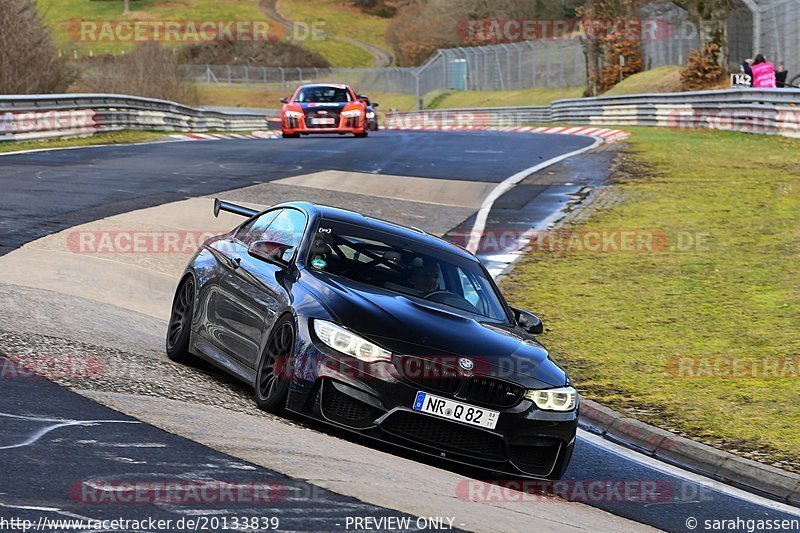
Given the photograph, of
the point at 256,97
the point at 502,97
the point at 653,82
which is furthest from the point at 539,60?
the point at 256,97

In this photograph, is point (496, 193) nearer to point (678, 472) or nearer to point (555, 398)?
point (678, 472)

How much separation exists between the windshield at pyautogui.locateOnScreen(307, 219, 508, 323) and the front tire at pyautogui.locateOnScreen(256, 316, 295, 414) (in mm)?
722

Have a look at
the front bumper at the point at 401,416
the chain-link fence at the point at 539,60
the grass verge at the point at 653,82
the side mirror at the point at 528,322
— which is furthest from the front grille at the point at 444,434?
the grass verge at the point at 653,82

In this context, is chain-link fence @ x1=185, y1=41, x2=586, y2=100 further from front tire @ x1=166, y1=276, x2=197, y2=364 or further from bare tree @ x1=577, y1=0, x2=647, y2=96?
front tire @ x1=166, y1=276, x2=197, y2=364

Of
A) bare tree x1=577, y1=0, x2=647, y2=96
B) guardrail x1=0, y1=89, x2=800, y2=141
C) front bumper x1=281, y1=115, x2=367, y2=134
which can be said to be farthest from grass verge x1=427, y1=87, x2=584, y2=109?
front bumper x1=281, y1=115, x2=367, y2=134

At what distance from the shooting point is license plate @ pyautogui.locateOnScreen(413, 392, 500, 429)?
7.65 metres

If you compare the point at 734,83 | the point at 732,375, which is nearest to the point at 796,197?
the point at 732,375

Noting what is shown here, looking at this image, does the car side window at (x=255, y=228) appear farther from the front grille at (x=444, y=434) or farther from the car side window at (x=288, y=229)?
the front grille at (x=444, y=434)

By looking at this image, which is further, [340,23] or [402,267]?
[340,23]

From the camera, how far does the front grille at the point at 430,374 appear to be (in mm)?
7688

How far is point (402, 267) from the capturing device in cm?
916

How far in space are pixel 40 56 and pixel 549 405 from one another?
33.2 metres

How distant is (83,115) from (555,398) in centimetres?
2732

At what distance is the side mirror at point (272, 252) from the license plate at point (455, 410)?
6.01 ft
